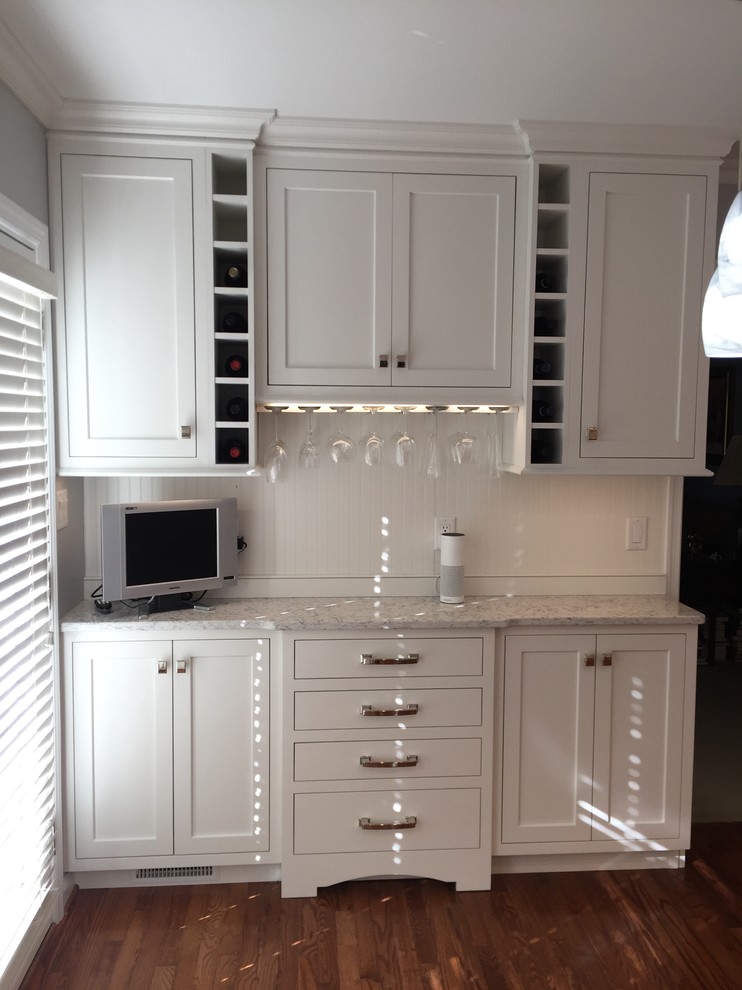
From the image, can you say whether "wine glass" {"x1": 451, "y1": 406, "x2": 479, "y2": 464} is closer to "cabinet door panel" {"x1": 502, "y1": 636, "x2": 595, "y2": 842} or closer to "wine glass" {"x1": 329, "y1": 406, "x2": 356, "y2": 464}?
"wine glass" {"x1": 329, "y1": 406, "x2": 356, "y2": 464}

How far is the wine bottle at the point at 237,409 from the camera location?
2633 millimetres

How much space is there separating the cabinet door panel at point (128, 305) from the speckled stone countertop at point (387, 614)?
1.84 feet

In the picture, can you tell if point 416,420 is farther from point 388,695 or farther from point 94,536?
point 94,536

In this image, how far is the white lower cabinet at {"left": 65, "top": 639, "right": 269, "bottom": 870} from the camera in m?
Answer: 2.57

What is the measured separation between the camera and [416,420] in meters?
2.97

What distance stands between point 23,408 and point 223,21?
118 cm

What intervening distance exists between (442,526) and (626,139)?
151 centimetres

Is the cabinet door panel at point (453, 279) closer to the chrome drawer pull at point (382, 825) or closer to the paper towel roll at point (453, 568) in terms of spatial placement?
the paper towel roll at point (453, 568)

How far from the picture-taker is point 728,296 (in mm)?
1272

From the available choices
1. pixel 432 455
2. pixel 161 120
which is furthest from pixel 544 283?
pixel 161 120

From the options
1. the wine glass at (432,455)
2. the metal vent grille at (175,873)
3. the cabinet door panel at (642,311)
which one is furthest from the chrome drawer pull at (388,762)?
the cabinet door panel at (642,311)

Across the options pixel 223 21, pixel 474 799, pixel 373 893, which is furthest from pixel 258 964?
pixel 223 21

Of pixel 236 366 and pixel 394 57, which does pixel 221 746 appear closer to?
pixel 236 366

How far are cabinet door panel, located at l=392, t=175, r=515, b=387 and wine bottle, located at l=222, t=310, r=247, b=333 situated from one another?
525 mm
